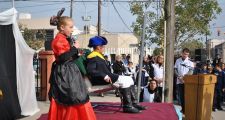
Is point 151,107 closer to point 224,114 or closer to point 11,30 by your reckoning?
point 11,30

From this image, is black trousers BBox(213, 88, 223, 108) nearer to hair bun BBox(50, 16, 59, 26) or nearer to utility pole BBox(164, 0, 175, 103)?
utility pole BBox(164, 0, 175, 103)

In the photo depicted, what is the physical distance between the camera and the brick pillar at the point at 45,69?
1429 centimetres

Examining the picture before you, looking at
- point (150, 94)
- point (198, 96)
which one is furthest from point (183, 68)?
point (198, 96)

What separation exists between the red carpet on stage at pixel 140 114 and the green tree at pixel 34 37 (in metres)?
43.5

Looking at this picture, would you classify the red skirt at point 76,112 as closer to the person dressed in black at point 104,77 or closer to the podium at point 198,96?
the person dressed in black at point 104,77

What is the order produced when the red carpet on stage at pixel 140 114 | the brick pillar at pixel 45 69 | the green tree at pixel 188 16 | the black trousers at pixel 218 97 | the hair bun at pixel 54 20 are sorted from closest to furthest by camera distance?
the hair bun at pixel 54 20
the red carpet on stage at pixel 140 114
the black trousers at pixel 218 97
the brick pillar at pixel 45 69
the green tree at pixel 188 16

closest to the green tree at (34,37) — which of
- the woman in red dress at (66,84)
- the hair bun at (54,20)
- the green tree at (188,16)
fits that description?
the green tree at (188,16)

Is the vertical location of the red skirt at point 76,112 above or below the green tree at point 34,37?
below

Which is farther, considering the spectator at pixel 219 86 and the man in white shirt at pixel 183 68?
the spectator at pixel 219 86

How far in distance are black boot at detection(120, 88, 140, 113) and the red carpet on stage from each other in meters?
0.10

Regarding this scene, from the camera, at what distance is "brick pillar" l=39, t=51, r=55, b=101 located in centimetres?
1429

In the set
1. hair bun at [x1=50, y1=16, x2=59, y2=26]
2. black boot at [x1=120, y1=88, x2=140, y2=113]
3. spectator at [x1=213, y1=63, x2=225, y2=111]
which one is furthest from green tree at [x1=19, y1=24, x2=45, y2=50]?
hair bun at [x1=50, y1=16, x2=59, y2=26]

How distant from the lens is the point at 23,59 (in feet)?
34.7

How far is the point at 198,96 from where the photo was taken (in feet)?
32.4
